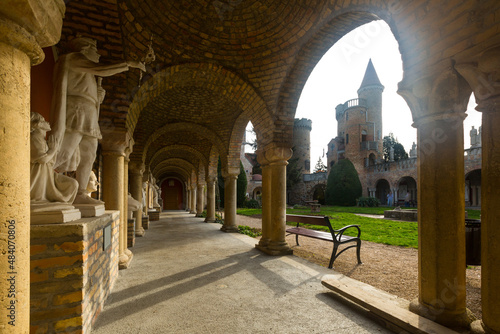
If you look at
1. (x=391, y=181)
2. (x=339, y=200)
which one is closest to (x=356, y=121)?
(x=391, y=181)

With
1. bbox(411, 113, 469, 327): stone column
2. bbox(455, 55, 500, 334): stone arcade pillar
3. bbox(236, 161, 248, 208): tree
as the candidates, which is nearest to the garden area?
bbox(411, 113, 469, 327): stone column

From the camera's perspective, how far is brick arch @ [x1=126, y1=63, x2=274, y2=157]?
5.07 metres

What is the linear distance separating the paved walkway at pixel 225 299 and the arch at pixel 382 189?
28642mm

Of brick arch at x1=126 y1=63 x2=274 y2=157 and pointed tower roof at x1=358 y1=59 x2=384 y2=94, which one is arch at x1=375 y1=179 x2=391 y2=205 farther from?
brick arch at x1=126 y1=63 x2=274 y2=157

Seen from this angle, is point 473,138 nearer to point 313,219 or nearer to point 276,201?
point 313,219

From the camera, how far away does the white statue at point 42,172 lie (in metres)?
2.03

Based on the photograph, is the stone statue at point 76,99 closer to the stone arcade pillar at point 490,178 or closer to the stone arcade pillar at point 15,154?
the stone arcade pillar at point 15,154

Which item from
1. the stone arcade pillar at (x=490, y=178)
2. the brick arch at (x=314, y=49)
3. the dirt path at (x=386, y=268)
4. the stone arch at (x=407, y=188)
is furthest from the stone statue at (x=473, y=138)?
the stone arcade pillar at (x=490, y=178)

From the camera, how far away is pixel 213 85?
611cm

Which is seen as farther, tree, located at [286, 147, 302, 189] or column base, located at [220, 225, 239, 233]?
tree, located at [286, 147, 302, 189]

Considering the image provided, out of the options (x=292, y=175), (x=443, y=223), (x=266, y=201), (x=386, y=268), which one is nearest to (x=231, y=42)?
(x=266, y=201)

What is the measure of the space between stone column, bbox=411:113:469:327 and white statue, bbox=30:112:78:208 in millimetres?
3197

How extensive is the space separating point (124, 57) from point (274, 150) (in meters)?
3.09

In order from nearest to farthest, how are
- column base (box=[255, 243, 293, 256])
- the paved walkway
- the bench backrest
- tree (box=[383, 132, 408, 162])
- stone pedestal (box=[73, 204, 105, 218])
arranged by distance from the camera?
1. the paved walkway
2. stone pedestal (box=[73, 204, 105, 218])
3. the bench backrest
4. column base (box=[255, 243, 293, 256])
5. tree (box=[383, 132, 408, 162])
